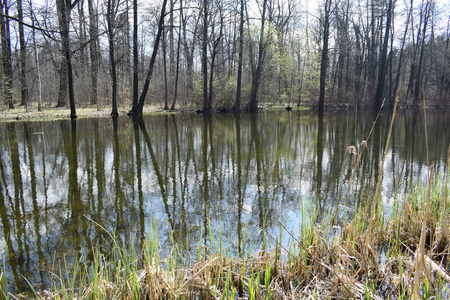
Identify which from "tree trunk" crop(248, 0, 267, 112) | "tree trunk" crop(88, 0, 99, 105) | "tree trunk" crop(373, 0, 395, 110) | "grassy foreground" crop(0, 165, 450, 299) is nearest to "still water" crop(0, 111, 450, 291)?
"grassy foreground" crop(0, 165, 450, 299)

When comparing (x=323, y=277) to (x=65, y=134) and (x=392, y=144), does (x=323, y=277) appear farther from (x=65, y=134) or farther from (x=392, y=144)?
(x=65, y=134)

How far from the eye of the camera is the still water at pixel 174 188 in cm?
322

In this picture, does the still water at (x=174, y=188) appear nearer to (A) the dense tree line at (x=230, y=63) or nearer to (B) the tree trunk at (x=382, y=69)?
(A) the dense tree line at (x=230, y=63)

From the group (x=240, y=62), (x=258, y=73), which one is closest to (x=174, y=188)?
(x=240, y=62)

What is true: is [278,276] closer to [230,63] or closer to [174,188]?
[174,188]

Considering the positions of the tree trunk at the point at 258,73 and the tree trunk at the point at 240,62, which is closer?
the tree trunk at the point at 240,62

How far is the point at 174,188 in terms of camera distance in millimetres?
5090

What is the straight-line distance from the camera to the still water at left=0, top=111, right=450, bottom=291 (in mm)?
3217

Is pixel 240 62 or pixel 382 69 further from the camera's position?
pixel 382 69

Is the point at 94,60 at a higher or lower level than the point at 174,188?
higher

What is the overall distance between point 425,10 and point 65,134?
111ft

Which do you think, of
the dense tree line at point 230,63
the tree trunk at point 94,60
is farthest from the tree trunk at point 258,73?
the tree trunk at point 94,60

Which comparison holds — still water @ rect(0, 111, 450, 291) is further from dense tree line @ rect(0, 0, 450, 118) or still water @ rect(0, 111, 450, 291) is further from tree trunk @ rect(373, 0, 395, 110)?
tree trunk @ rect(373, 0, 395, 110)

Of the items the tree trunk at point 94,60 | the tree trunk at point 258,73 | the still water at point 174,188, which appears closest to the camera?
the still water at point 174,188
